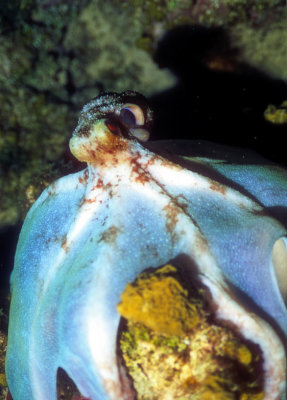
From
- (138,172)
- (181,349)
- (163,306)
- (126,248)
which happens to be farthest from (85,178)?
(181,349)

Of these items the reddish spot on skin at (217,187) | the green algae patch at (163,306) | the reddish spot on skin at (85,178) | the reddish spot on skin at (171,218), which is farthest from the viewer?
the reddish spot on skin at (85,178)

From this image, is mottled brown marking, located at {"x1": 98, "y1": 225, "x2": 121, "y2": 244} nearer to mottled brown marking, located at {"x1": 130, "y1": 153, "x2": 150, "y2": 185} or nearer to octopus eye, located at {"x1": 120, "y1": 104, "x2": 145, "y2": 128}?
mottled brown marking, located at {"x1": 130, "y1": 153, "x2": 150, "y2": 185}

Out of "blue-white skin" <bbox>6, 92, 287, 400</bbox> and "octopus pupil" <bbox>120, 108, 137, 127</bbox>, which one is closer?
"blue-white skin" <bbox>6, 92, 287, 400</bbox>

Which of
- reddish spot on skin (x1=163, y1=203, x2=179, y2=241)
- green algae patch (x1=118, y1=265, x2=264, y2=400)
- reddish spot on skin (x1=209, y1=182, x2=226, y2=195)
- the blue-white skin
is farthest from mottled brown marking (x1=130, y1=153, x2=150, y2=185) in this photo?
green algae patch (x1=118, y1=265, x2=264, y2=400)

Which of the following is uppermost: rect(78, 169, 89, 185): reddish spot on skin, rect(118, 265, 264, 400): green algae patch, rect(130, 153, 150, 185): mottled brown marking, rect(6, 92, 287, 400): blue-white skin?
rect(78, 169, 89, 185): reddish spot on skin

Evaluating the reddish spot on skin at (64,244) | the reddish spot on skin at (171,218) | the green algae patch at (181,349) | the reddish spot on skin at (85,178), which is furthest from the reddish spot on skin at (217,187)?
the reddish spot on skin at (64,244)

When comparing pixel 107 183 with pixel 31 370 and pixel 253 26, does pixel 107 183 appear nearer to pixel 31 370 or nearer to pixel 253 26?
pixel 31 370

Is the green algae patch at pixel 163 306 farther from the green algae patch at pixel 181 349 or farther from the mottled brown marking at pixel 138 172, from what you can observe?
the mottled brown marking at pixel 138 172
